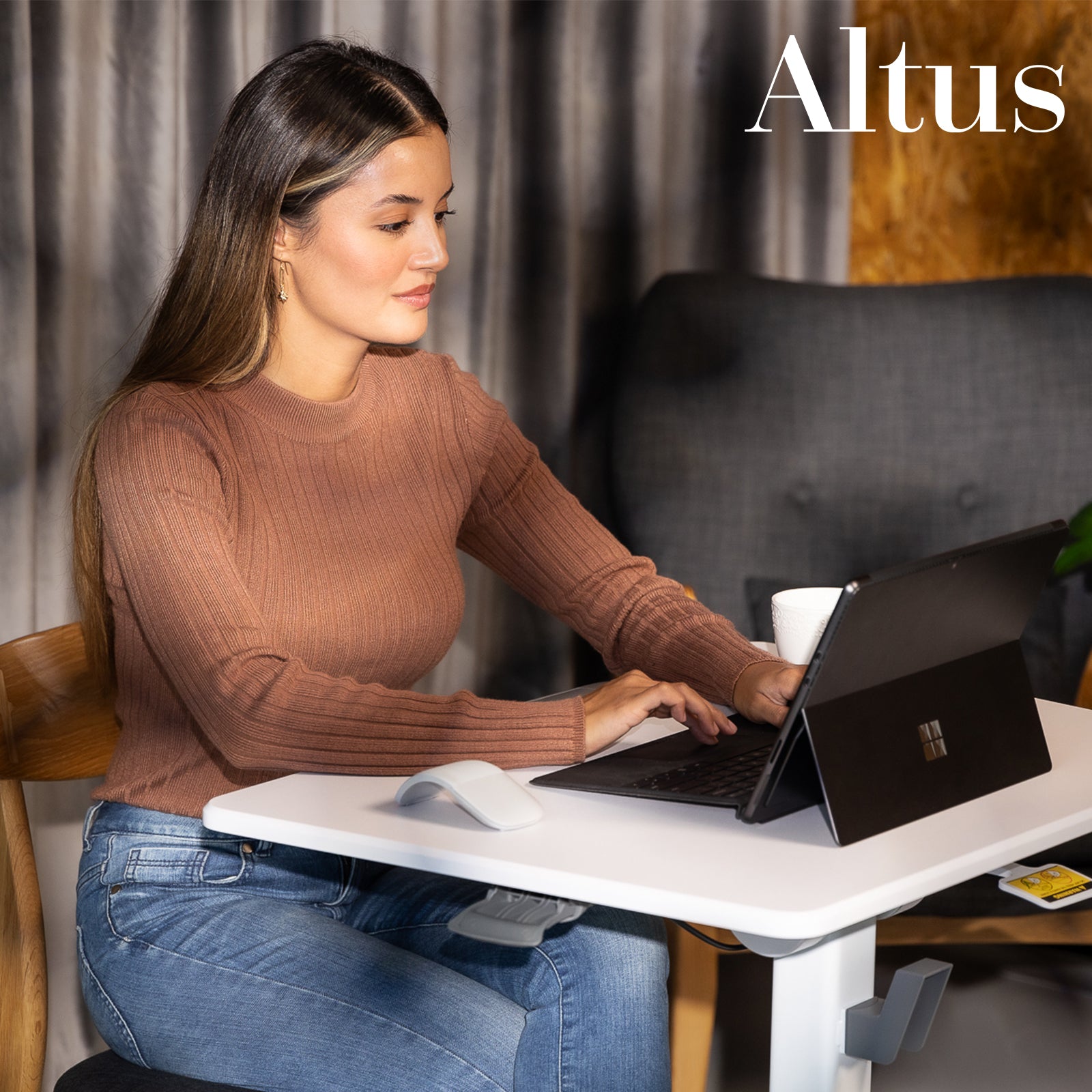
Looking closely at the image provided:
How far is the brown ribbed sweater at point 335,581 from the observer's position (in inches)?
44.3

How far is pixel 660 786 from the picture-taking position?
1.03 metres

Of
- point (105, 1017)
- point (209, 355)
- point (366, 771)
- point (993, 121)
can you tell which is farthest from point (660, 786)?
point (993, 121)

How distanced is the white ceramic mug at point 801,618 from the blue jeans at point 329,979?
0.95 ft

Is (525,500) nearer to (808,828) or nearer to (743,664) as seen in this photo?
(743,664)

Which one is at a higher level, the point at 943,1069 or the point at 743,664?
the point at 743,664

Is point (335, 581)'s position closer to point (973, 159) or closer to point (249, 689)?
point (249, 689)

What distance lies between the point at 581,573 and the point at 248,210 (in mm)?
506

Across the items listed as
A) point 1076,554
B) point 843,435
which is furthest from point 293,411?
point 1076,554

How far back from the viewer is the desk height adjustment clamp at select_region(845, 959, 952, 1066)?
3.08ft

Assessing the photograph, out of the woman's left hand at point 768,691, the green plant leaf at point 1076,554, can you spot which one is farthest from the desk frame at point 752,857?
the green plant leaf at point 1076,554

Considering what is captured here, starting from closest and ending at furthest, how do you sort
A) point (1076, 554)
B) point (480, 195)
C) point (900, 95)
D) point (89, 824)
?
1. point (89, 824)
2. point (1076, 554)
3. point (480, 195)
4. point (900, 95)

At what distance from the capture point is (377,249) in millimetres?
1368

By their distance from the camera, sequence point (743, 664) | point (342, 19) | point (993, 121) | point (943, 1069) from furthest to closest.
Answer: point (993, 121)
point (342, 19)
point (943, 1069)
point (743, 664)

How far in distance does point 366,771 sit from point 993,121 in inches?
72.8
